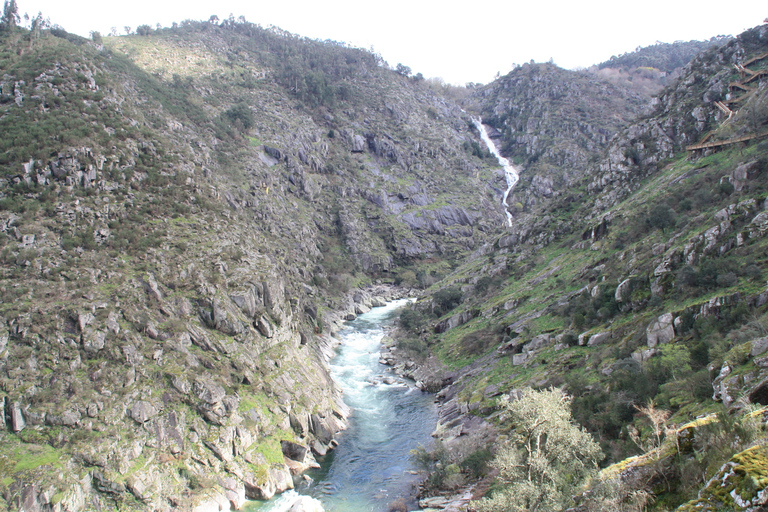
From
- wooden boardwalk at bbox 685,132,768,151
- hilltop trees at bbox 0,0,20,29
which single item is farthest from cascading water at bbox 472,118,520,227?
hilltop trees at bbox 0,0,20,29

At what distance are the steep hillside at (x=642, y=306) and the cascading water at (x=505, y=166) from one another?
211 feet

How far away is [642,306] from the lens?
32750 mm

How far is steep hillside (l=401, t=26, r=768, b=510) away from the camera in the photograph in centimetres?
1767

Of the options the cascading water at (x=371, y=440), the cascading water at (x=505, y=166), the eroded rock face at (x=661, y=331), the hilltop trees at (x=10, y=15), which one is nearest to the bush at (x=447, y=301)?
the cascading water at (x=371, y=440)

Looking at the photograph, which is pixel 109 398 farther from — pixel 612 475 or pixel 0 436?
pixel 612 475

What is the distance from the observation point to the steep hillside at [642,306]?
1767 cm

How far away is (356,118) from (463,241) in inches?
2310

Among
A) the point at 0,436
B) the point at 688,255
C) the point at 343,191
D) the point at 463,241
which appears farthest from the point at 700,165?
the point at 343,191

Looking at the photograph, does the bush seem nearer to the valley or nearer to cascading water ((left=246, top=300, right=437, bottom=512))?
the valley

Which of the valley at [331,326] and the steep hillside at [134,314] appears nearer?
the valley at [331,326]

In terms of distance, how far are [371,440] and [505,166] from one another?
5455 inches

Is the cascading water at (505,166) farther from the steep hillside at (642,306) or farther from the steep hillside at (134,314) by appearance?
the steep hillside at (134,314)

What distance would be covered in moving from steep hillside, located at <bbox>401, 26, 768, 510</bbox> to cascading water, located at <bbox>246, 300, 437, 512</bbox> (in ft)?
12.4

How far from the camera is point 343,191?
387 feet
